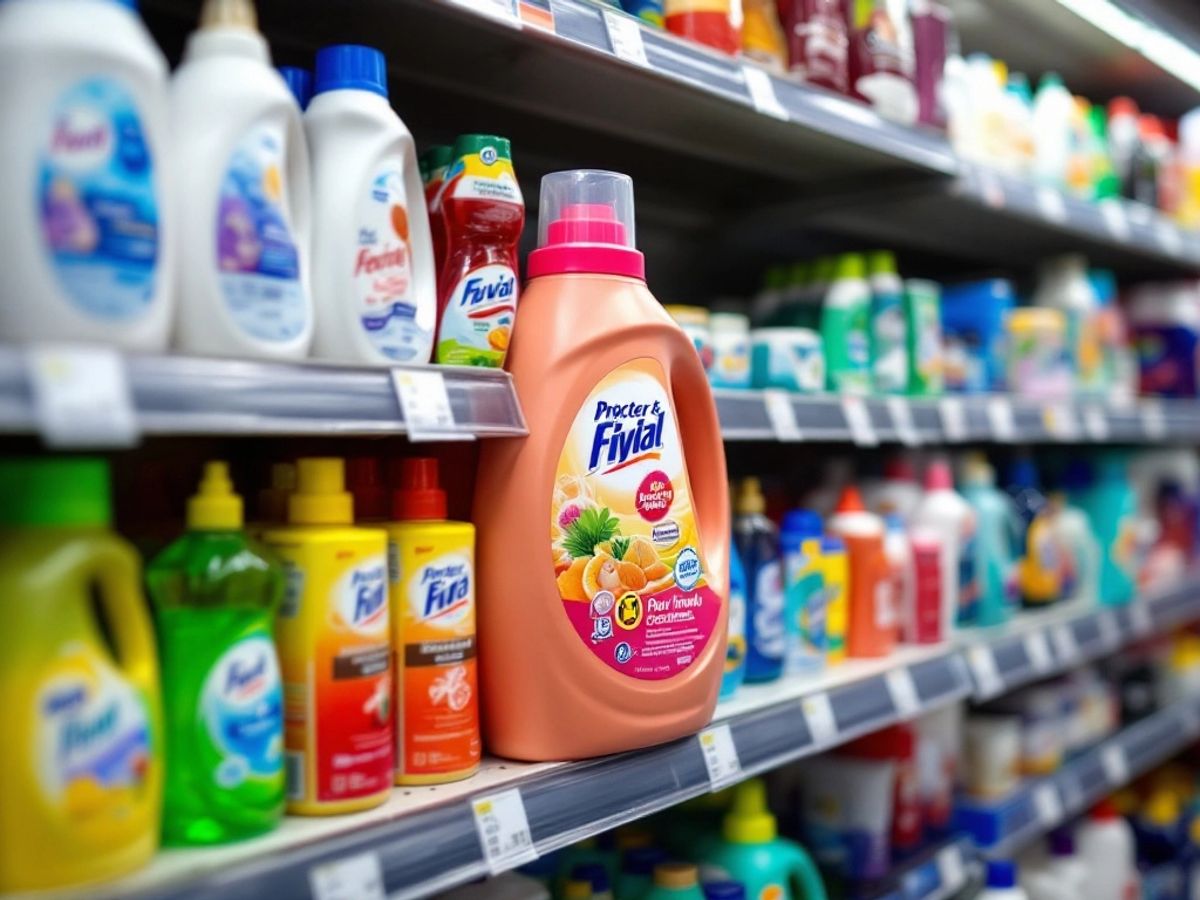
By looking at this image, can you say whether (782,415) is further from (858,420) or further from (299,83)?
(299,83)

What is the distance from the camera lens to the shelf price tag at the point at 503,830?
1.03 metres

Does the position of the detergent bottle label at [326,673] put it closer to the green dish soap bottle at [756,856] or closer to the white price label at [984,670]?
the green dish soap bottle at [756,856]

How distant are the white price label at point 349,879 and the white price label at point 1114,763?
2.08 metres

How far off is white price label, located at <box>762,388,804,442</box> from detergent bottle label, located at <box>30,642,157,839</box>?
96 centimetres

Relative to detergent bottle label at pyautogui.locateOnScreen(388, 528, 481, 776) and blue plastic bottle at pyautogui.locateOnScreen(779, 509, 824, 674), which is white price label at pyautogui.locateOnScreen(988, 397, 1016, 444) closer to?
blue plastic bottle at pyautogui.locateOnScreen(779, 509, 824, 674)

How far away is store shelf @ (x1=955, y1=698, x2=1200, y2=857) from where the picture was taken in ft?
6.81

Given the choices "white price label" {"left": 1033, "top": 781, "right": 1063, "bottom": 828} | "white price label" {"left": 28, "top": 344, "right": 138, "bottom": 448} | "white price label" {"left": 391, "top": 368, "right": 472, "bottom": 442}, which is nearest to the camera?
"white price label" {"left": 28, "top": 344, "right": 138, "bottom": 448}

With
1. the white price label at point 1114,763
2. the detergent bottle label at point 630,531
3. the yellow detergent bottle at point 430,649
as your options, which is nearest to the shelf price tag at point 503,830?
the yellow detergent bottle at point 430,649

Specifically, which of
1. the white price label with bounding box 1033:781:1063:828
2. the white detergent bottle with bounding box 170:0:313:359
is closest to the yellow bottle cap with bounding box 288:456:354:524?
the white detergent bottle with bounding box 170:0:313:359

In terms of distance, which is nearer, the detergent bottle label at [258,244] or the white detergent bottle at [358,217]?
the detergent bottle label at [258,244]

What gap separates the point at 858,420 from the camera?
170 centimetres

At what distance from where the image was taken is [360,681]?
999 millimetres

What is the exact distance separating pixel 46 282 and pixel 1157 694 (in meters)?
3.09

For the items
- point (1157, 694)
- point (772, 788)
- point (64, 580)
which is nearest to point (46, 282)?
point (64, 580)
